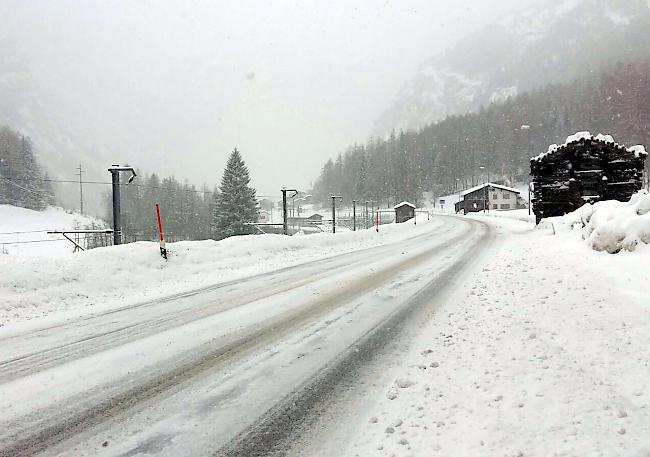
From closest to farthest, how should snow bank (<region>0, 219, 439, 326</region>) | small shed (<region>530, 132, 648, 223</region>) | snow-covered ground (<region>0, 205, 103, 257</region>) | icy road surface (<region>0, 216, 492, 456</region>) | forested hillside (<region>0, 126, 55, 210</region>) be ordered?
1. icy road surface (<region>0, 216, 492, 456</region>)
2. snow bank (<region>0, 219, 439, 326</region>)
3. small shed (<region>530, 132, 648, 223</region>)
4. snow-covered ground (<region>0, 205, 103, 257</region>)
5. forested hillside (<region>0, 126, 55, 210</region>)

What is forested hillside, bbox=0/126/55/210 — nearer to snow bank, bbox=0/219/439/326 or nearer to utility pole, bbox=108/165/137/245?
utility pole, bbox=108/165/137/245

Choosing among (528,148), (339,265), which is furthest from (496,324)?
(528,148)

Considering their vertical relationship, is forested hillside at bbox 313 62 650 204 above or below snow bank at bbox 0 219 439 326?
above

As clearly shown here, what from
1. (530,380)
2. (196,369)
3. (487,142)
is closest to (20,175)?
(196,369)

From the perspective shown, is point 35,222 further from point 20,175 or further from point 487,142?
point 487,142

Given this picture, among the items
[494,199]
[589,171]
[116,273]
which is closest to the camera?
[116,273]

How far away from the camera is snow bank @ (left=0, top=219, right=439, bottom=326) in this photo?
6.99 meters

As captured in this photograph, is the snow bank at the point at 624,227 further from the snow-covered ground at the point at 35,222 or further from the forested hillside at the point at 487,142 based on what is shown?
the forested hillside at the point at 487,142

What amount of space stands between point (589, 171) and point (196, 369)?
22695 millimetres

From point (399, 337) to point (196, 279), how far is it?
20.5ft

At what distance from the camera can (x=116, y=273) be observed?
28.7 ft

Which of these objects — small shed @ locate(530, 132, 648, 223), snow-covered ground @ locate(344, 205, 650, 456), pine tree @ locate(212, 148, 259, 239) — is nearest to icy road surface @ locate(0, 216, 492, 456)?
snow-covered ground @ locate(344, 205, 650, 456)

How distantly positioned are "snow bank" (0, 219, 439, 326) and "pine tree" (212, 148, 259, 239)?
34575mm

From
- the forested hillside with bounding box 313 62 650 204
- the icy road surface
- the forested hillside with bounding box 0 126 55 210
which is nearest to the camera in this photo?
the icy road surface
